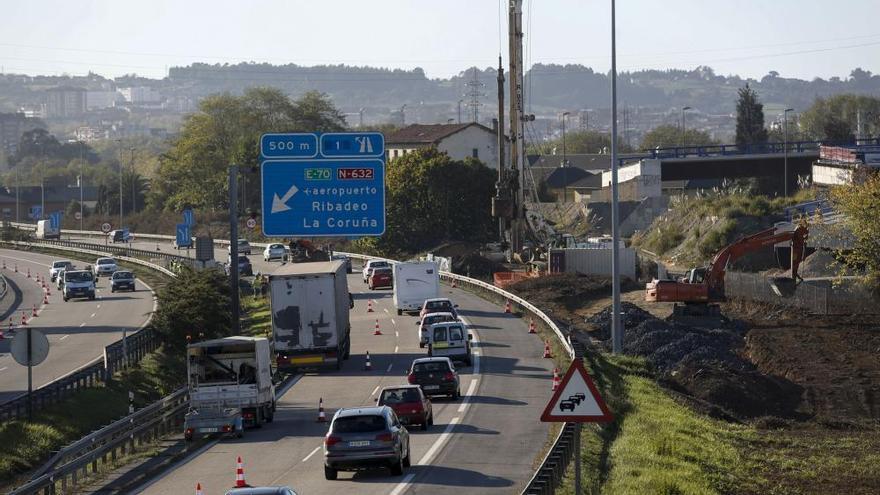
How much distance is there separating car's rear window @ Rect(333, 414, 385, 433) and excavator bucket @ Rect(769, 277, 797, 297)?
41.6 meters

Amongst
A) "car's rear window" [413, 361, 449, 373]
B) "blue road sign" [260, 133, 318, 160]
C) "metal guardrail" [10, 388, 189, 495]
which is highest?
"blue road sign" [260, 133, 318, 160]

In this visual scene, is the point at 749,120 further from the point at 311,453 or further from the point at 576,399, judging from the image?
the point at 576,399

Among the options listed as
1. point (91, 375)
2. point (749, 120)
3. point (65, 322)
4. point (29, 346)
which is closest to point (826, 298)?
point (91, 375)

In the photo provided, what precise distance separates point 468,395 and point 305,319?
7969 mm

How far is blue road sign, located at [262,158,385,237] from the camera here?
4225 centimetres

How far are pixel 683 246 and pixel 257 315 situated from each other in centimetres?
3637

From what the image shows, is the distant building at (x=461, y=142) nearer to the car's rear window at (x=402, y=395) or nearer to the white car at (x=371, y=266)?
the white car at (x=371, y=266)

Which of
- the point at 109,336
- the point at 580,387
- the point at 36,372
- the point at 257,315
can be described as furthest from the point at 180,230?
the point at 580,387

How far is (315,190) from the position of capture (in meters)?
42.3

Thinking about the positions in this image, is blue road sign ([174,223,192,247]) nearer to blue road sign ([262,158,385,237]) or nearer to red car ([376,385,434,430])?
blue road sign ([262,158,385,237])

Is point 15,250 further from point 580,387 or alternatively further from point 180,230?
point 580,387

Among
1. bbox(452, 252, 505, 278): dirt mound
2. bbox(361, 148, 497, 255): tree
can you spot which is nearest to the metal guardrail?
bbox(452, 252, 505, 278): dirt mound

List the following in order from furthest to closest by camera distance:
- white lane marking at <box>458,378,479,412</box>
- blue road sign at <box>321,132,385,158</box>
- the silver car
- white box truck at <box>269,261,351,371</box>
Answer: white box truck at <box>269,261,351,371</box> → blue road sign at <box>321,132,385,158</box> → white lane marking at <box>458,378,479,412</box> → the silver car

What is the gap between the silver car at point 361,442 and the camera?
26844 millimetres
